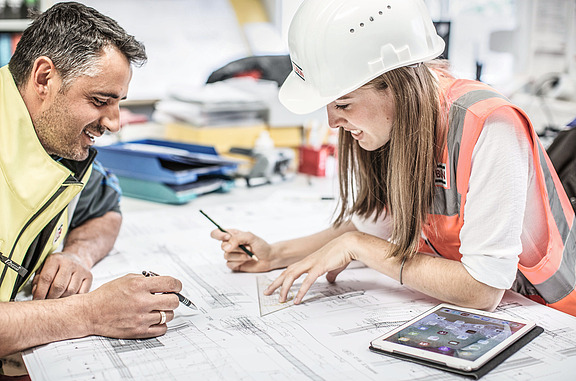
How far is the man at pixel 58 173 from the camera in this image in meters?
1.11

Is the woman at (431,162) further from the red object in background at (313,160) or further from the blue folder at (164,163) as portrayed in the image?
the red object in background at (313,160)

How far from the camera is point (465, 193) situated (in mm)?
1201

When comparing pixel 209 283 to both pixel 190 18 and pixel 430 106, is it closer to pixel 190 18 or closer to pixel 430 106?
pixel 430 106

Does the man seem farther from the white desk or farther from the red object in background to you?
the red object in background

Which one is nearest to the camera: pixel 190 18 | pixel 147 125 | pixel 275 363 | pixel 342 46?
pixel 275 363

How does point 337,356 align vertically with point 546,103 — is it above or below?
below

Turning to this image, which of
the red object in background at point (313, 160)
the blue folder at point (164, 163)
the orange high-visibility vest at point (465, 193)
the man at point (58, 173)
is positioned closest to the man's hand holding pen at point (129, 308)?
the man at point (58, 173)

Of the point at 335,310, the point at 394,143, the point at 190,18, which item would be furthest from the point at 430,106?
the point at 190,18

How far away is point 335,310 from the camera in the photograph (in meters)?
1.24

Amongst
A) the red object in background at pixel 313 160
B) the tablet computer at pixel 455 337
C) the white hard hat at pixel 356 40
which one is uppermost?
the white hard hat at pixel 356 40

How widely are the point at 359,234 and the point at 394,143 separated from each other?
222 millimetres

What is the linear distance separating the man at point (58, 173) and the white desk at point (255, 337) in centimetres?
4

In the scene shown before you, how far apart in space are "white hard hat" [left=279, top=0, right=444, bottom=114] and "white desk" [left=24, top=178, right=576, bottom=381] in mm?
A: 419

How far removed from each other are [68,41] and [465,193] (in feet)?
2.73
